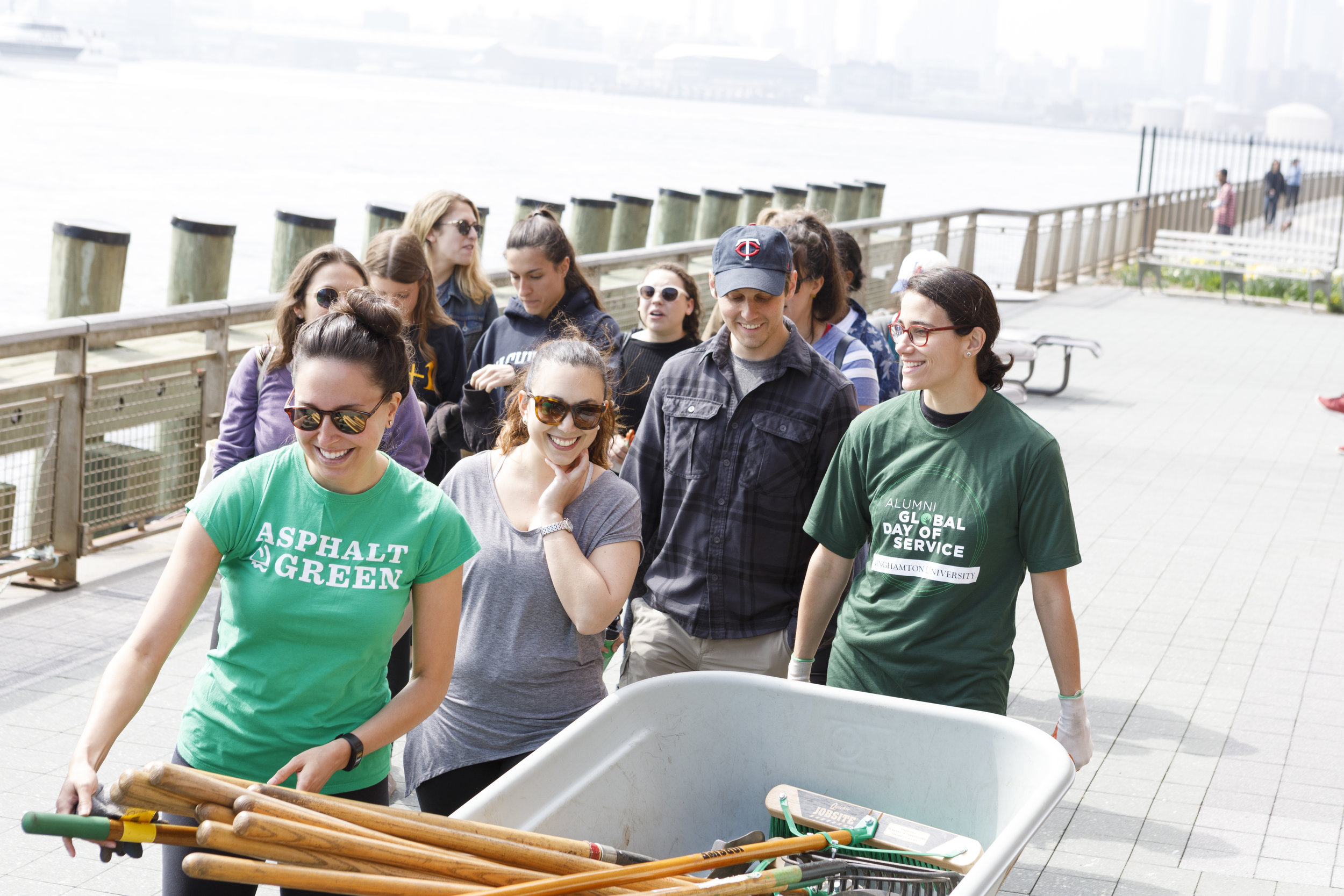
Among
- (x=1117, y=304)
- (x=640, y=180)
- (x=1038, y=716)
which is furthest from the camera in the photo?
(x=640, y=180)

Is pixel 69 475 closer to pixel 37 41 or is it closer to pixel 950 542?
pixel 950 542

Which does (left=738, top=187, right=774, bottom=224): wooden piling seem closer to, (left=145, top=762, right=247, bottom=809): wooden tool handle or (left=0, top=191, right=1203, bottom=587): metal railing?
(left=0, top=191, right=1203, bottom=587): metal railing

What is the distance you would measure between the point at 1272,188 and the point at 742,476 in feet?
113

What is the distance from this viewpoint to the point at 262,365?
3.84 meters

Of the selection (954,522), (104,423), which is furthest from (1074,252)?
(954,522)

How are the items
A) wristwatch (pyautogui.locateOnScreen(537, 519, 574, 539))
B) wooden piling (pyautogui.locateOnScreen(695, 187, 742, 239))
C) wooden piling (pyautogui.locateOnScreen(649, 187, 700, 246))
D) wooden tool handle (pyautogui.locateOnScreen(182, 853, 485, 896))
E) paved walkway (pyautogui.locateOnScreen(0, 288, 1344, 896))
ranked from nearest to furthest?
wooden tool handle (pyautogui.locateOnScreen(182, 853, 485, 896))
wristwatch (pyautogui.locateOnScreen(537, 519, 574, 539))
paved walkway (pyautogui.locateOnScreen(0, 288, 1344, 896))
wooden piling (pyautogui.locateOnScreen(649, 187, 700, 246))
wooden piling (pyautogui.locateOnScreen(695, 187, 742, 239))

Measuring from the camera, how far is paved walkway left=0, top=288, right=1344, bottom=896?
163 inches

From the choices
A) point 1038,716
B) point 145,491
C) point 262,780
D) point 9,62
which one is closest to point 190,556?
point 262,780

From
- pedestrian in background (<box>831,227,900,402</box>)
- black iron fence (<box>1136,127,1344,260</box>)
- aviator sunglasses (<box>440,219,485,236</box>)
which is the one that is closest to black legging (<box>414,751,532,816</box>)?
pedestrian in background (<box>831,227,900,402</box>)

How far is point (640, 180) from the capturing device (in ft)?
149

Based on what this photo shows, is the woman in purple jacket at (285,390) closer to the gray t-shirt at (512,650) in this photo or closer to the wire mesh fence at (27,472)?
the gray t-shirt at (512,650)

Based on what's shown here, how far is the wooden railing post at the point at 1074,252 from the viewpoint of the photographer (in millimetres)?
20750

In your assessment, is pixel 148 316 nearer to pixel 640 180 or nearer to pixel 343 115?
pixel 640 180

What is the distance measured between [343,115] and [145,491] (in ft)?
230
